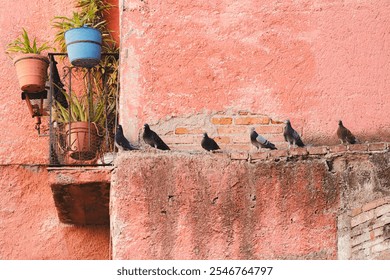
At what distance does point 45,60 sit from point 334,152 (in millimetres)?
2620

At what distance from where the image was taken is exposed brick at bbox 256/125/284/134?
24.3 ft

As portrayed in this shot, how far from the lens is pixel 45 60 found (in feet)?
28.6

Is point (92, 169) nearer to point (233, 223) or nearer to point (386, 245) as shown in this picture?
point (233, 223)

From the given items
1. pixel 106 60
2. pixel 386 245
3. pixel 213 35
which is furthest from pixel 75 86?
pixel 386 245

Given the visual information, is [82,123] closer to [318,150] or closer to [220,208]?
[220,208]

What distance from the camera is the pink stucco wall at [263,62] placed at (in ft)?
24.5

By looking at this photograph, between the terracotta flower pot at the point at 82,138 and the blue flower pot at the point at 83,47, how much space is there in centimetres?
45

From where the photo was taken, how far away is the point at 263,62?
7.58 m

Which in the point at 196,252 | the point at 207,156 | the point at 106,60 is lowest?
the point at 196,252

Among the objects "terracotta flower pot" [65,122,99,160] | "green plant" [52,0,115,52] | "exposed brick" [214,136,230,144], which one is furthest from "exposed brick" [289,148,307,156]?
"green plant" [52,0,115,52]

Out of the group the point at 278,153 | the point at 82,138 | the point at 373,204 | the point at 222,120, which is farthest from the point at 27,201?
the point at 373,204

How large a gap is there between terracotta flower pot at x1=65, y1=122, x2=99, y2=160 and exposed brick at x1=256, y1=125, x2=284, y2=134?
1526 mm

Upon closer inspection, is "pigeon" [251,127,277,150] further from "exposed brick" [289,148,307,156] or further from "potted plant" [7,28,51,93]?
"potted plant" [7,28,51,93]

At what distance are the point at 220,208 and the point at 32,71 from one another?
236 cm
